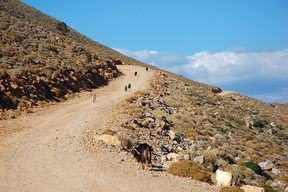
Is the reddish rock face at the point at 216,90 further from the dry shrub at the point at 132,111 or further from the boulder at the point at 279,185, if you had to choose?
the boulder at the point at 279,185

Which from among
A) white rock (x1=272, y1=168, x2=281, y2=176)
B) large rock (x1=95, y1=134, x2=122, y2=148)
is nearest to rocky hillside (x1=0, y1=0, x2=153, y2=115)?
large rock (x1=95, y1=134, x2=122, y2=148)

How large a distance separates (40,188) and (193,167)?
278 inches

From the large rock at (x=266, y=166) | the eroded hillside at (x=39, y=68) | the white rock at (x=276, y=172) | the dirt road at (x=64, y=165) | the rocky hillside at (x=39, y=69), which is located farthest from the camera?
the eroded hillside at (x=39, y=68)

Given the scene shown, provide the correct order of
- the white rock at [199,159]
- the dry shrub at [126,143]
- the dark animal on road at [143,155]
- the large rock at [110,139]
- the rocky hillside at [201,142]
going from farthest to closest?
the rocky hillside at [201,142] → the white rock at [199,159] → the dry shrub at [126,143] → the large rock at [110,139] → the dark animal on road at [143,155]

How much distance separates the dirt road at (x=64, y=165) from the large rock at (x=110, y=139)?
3.87 ft

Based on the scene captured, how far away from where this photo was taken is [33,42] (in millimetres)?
44906

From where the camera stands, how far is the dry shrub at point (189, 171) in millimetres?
13355

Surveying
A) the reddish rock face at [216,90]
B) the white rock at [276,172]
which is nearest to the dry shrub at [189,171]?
the white rock at [276,172]

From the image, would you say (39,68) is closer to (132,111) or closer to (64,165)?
(132,111)

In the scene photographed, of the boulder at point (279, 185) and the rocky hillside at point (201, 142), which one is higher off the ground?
the rocky hillside at point (201, 142)

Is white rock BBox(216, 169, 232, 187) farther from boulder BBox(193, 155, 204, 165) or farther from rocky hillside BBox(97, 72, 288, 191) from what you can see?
boulder BBox(193, 155, 204, 165)

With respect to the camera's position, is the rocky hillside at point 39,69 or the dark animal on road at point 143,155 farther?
the rocky hillside at point 39,69

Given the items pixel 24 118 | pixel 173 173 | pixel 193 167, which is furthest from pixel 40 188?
pixel 24 118

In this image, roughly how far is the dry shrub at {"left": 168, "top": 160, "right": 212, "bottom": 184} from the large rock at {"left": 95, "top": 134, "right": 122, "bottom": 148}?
399 cm
